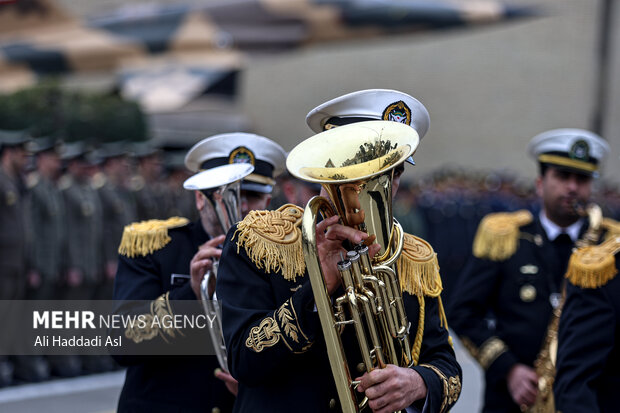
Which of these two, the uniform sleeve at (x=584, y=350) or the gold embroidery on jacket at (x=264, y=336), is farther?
the uniform sleeve at (x=584, y=350)

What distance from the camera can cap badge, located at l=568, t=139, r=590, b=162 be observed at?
179 inches

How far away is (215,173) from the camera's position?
336 cm

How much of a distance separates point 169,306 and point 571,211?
88.6 inches

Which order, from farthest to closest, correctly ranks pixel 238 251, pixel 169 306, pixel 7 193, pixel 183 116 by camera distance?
pixel 183 116
pixel 7 193
pixel 169 306
pixel 238 251

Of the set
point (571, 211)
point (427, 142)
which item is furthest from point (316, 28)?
point (571, 211)

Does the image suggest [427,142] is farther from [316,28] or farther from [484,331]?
[484,331]

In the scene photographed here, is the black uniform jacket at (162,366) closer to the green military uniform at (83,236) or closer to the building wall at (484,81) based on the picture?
the green military uniform at (83,236)

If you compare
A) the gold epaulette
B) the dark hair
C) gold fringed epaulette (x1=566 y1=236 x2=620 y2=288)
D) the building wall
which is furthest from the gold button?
the building wall

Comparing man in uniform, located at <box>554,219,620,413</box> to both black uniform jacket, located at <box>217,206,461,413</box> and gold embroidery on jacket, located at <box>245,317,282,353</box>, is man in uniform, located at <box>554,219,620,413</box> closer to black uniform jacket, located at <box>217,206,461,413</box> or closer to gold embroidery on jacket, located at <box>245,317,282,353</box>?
black uniform jacket, located at <box>217,206,461,413</box>

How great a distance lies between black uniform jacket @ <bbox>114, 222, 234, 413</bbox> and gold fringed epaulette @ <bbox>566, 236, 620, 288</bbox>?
4.61 ft

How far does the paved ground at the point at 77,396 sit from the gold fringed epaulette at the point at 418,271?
4.49m

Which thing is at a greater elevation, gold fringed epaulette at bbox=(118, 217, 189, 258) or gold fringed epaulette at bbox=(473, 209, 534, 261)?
gold fringed epaulette at bbox=(118, 217, 189, 258)

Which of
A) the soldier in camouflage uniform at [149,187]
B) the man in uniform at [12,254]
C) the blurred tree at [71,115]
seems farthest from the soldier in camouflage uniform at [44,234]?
the blurred tree at [71,115]

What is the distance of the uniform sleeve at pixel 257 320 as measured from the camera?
2291mm
